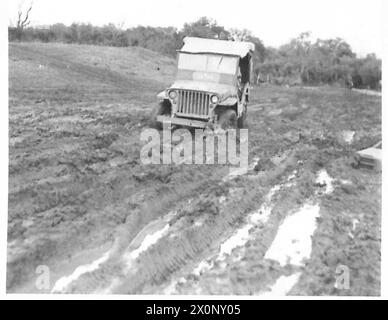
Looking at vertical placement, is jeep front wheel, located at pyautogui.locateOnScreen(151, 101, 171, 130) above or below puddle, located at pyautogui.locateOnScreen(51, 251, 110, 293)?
above

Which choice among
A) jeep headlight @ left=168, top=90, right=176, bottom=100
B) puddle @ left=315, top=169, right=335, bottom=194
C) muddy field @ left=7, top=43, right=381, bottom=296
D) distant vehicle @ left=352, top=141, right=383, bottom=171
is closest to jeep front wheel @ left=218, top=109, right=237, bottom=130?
muddy field @ left=7, top=43, right=381, bottom=296

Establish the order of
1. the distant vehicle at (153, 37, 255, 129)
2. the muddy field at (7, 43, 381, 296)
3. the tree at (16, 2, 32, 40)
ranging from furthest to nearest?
the distant vehicle at (153, 37, 255, 129) → the tree at (16, 2, 32, 40) → the muddy field at (7, 43, 381, 296)

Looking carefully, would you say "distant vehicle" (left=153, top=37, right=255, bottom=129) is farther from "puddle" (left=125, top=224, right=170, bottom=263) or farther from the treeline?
"puddle" (left=125, top=224, right=170, bottom=263)

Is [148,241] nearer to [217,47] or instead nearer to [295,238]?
[295,238]

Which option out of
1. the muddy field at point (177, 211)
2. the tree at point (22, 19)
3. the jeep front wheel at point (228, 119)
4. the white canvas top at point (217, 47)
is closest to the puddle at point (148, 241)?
the muddy field at point (177, 211)

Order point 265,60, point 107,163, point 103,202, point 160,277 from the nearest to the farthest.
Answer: point 160,277 < point 103,202 < point 107,163 < point 265,60

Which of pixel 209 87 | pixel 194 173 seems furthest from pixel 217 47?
pixel 194 173
